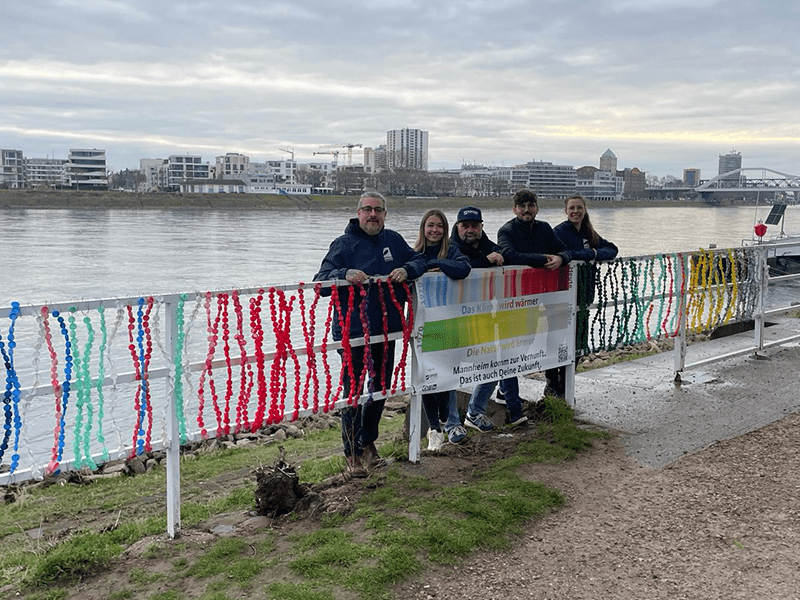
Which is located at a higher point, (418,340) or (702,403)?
(418,340)

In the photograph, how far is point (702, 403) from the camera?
25.8 feet

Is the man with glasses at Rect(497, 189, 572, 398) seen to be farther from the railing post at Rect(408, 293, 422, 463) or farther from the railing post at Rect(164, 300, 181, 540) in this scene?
the railing post at Rect(164, 300, 181, 540)

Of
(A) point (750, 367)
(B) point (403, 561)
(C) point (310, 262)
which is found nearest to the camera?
(B) point (403, 561)

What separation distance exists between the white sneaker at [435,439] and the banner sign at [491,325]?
567mm

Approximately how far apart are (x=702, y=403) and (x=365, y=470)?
12.5 feet

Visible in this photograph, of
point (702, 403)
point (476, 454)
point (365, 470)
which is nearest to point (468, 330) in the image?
point (476, 454)

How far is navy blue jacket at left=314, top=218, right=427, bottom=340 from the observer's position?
5.65m

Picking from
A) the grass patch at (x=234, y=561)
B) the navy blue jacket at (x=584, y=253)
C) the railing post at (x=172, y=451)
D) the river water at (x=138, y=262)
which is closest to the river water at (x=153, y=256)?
the river water at (x=138, y=262)

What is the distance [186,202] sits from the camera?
368ft

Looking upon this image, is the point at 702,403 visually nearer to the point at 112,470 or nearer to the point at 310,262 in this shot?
the point at 112,470

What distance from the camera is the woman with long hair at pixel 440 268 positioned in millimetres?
6039

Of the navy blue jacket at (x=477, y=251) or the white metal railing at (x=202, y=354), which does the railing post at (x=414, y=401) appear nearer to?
the white metal railing at (x=202, y=354)

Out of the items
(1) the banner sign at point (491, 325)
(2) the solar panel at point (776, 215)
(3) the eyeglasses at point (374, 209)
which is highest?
(2) the solar panel at point (776, 215)

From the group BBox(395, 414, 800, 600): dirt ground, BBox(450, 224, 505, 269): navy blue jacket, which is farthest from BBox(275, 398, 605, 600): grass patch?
BBox(450, 224, 505, 269): navy blue jacket
